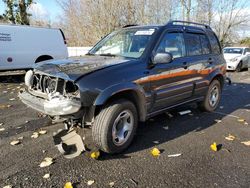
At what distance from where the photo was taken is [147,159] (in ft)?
11.6

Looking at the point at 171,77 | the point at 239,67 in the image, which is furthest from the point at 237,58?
the point at 171,77

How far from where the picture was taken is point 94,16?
1980 centimetres

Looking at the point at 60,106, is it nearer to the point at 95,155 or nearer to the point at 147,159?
the point at 95,155

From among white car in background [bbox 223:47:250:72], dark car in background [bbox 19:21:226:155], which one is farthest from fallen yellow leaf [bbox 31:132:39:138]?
white car in background [bbox 223:47:250:72]

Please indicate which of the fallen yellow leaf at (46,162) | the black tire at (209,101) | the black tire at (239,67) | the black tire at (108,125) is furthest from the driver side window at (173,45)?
the black tire at (239,67)

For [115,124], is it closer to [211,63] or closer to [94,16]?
[211,63]

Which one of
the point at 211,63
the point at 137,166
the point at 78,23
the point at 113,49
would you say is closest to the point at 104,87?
the point at 137,166

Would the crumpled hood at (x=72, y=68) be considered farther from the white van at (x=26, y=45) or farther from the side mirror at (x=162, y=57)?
the white van at (x=26, y=45)

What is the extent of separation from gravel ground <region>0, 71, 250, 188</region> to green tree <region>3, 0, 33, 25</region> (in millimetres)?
18972

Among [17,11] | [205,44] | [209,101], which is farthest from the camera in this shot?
[17,11]

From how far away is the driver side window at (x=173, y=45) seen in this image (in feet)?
13.8

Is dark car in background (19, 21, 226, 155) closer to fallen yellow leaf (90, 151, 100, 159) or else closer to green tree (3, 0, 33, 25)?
fallen yellow leaf (90, 151, 100, 159)

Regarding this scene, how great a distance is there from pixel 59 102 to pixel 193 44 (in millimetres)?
3130

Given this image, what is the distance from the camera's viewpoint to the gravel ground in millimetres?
3029
